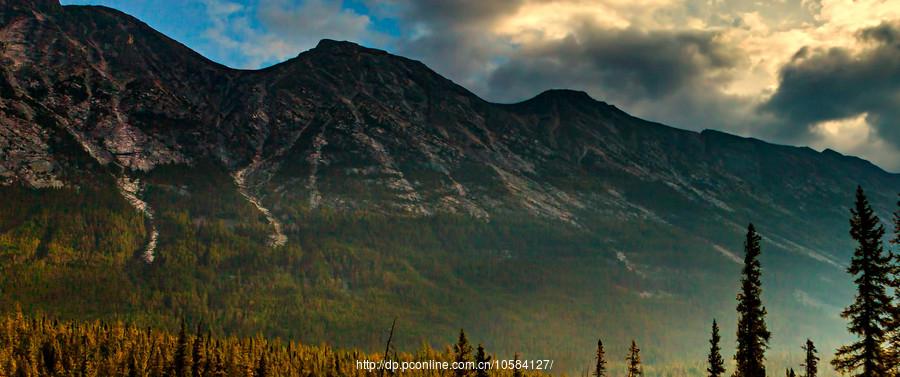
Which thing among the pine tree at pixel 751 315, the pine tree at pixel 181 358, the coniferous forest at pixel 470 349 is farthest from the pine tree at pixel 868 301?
the pine tree at pixel 181 358

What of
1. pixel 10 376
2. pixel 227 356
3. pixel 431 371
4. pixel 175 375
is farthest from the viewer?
pixel 431 371

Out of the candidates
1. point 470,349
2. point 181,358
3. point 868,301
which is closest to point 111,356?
point 181,358

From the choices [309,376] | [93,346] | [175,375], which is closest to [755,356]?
[175,375]

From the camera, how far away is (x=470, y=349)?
70.8 meters

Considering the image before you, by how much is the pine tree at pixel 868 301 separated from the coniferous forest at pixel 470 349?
1.9 inches

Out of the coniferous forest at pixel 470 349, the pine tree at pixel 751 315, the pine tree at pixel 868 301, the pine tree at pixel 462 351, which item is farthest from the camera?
the pine tree at pixel 462 351

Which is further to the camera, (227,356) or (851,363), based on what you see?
(227,356)

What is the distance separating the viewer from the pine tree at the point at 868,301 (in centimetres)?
3825

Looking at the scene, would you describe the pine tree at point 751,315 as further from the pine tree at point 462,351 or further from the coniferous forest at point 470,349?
the pine tree at point 462,351

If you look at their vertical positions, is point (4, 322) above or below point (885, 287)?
below

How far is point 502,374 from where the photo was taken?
647 ft

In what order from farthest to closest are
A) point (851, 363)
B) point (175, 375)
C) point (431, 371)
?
point (431, 371) → point (175, 375) → point (851, 363)

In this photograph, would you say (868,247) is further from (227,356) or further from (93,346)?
(93,346)

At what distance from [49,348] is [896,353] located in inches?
7549
